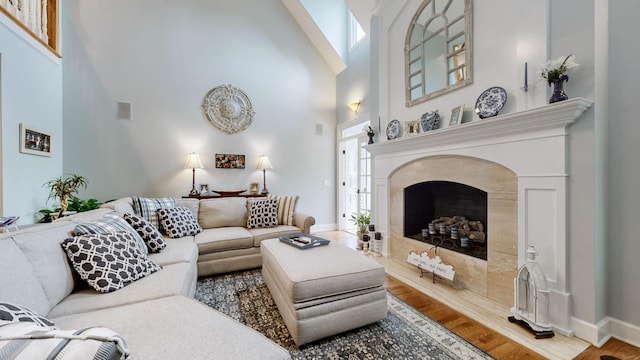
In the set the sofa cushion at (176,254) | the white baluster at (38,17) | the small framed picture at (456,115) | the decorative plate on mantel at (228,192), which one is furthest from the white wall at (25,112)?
the small framed picture at (456,115)

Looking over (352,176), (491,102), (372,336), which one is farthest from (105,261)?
(352,176)

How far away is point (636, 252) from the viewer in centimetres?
160

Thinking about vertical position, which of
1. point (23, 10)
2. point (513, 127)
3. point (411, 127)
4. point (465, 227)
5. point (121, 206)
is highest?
point (23, 10)

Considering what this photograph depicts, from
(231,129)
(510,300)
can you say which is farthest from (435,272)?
(231,129)

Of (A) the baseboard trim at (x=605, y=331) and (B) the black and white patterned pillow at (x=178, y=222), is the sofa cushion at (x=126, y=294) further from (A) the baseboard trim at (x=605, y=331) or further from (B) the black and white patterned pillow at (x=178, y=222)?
(A) the baseboard trim at (x=605, y=331)

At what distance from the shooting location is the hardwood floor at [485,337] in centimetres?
150

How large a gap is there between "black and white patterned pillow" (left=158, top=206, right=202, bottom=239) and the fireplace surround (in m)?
2.65

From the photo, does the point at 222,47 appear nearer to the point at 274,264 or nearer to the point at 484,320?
the point at 274,264

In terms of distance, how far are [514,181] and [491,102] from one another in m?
0.70

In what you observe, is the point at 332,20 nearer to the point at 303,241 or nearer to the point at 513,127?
the point at 513,127

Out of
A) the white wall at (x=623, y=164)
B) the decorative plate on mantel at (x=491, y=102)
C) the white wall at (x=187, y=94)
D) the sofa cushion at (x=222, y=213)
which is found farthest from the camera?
the white wall at (x=187, y=94)

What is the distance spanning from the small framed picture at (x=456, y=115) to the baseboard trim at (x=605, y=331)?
1717 mm

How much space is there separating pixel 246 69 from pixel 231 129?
116 cm

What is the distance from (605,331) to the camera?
64.9 inches
